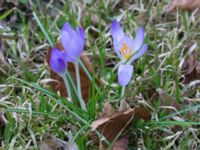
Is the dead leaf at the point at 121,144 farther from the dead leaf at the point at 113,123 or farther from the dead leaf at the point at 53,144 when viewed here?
the dead leaf at the point at 53,144

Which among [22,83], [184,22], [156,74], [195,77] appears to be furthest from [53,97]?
[184,22]

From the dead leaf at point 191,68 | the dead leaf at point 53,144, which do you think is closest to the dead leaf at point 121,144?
the dead leaf at point 53,144

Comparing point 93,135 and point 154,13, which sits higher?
point 154,13

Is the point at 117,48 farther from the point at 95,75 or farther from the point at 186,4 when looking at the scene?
the point at 186,4

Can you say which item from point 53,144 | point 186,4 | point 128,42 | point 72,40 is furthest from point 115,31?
point 186,4

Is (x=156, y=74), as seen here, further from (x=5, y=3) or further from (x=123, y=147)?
(x=5, y=3)
